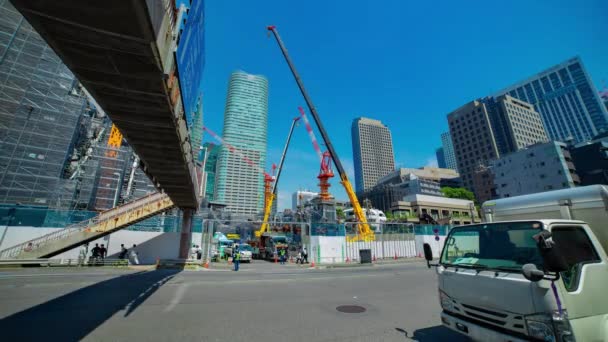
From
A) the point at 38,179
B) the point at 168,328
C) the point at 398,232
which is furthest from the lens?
the point at 398,232

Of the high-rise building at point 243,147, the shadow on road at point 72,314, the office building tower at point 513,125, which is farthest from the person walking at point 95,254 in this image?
the office building tower at point 513,125

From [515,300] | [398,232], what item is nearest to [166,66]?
[515,300]

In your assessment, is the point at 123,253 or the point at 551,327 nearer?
the point at 551,327

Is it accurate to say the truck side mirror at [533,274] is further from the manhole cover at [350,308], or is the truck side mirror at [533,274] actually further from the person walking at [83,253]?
the person walking at [83,253]

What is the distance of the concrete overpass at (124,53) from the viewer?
4387mm

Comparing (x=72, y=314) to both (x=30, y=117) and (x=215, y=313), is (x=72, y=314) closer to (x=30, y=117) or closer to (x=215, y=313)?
(x=215, y=313)

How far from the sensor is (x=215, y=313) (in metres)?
6.86

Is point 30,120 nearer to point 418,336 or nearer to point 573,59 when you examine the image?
point 418,336

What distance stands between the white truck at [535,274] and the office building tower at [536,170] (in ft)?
265

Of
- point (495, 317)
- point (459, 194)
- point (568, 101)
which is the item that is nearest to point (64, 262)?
point (495, 317)

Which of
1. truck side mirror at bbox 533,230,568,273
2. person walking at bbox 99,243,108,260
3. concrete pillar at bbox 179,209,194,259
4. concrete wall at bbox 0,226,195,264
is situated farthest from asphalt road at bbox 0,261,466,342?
concrete pillar at bbox 179,209,194,259

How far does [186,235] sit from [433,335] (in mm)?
23579

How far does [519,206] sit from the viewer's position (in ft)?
18.0

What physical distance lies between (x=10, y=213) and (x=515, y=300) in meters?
30.1
